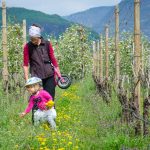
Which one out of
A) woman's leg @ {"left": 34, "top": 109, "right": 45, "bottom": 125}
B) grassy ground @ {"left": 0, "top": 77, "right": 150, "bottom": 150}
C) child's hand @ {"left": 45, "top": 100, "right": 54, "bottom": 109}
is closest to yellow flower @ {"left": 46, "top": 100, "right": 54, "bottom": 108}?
child's hand @ {"left": 45, "top": 100, "right": 54, "bottom": 109}

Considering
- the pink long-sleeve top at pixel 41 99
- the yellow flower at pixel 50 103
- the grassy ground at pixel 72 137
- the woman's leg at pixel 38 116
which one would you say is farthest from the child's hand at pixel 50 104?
the grassy ground at pixel 72 137

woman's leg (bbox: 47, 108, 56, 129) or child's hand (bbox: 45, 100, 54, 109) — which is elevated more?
child's hand (bbox: 45, 100, 54, 109)

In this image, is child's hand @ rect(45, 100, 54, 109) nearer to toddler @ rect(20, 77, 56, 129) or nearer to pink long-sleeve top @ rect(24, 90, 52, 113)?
toddler @ rect(20, 77, 56, 129)

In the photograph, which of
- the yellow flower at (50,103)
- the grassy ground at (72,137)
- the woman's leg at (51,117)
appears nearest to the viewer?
the grassy ground at (72,137)

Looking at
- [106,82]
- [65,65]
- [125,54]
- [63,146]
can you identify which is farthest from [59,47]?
[63,146]

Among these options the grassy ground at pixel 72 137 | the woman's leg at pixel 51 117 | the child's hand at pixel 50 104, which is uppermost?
the child's hand at pixel 50 104

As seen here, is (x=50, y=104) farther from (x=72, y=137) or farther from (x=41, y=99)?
(x=72, y=137)

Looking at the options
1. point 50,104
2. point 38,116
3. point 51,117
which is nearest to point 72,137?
point 50,104

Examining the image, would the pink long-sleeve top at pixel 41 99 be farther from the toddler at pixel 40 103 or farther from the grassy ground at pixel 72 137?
the grassy ground at pixel 72 137

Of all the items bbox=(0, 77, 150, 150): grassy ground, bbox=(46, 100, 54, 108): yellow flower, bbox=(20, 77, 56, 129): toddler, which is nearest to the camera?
bbox=(0, 77, 150, 150): grassy ground

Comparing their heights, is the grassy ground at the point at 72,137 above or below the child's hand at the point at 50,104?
below

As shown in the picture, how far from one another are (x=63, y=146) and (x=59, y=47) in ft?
167

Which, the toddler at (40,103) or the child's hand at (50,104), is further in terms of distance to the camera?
the toddler at (40,103)

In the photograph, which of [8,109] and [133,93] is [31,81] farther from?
[8,109]
